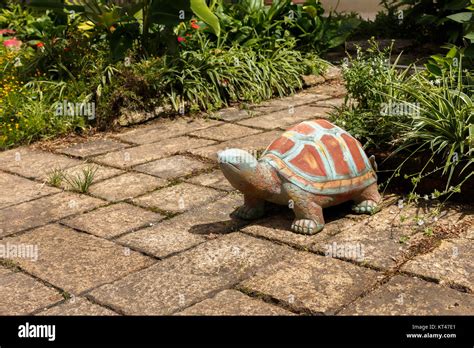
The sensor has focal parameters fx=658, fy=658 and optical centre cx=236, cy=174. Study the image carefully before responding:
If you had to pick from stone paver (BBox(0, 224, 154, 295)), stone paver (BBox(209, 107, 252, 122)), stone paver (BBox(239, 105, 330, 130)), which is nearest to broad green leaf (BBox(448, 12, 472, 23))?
stone paver (BBox(239, 105, 330, 130))

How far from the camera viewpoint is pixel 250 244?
3518mm

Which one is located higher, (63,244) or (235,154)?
(235,154)

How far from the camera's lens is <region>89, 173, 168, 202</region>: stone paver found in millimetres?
4402

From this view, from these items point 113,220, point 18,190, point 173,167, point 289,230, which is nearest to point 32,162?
point 18,190

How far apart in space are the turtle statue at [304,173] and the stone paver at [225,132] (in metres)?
1.86

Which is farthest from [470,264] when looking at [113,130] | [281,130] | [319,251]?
[113,130]

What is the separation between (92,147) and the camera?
5539 mm

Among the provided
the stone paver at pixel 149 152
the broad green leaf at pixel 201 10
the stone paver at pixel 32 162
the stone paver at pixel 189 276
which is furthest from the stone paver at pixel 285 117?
the stone paver at pixel 189 276

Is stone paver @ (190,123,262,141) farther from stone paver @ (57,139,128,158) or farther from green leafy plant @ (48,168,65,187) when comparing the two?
green leafy plant @ (48,168,65,187)

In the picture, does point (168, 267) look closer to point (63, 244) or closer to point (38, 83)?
point (63, 244)

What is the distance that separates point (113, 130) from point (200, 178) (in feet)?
5.42

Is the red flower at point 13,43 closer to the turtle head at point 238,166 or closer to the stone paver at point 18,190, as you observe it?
the stone paver at point 18,190

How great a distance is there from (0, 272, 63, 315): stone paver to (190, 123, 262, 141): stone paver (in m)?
2.64

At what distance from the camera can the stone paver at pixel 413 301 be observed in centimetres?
278
